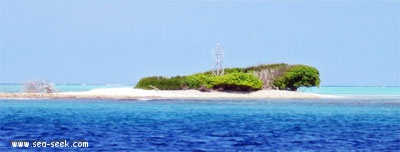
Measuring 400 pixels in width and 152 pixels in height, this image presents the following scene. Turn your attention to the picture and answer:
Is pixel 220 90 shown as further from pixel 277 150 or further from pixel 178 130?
pixel 277 150

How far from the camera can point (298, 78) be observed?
226 feet

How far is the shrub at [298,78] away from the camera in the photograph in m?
68.4

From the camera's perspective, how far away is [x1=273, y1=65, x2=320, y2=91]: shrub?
224ft

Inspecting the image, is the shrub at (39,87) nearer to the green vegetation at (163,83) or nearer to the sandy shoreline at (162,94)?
the sandy shoreline at (162,94)

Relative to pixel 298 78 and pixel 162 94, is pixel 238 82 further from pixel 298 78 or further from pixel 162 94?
pixel 298 78

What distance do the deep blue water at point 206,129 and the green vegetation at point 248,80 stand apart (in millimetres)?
22097

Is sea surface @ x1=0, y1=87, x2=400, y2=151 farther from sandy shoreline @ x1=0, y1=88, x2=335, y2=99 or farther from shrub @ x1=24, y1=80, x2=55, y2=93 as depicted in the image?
shrub @ x1=24, y1=80, x2=55, y2=93

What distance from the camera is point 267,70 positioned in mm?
69500

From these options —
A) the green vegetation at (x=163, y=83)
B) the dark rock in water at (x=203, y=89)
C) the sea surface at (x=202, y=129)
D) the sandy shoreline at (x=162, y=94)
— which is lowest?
the sea surface at (x=202, y=129)

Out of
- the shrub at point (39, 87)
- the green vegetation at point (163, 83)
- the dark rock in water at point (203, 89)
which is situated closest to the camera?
the shrub at point (39, 87)

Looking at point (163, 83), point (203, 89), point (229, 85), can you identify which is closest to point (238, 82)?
point (229, 85)

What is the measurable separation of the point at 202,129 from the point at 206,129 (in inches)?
7.7

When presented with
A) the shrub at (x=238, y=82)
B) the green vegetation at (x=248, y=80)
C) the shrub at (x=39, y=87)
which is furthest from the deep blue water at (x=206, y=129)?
the green vegetation at (x=248, y=80)

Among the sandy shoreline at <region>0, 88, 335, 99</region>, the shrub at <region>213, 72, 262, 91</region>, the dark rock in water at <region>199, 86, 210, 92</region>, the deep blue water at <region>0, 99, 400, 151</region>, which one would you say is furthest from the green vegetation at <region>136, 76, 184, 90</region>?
the deep blue water at <region>0, 99, 400, 151</region>
